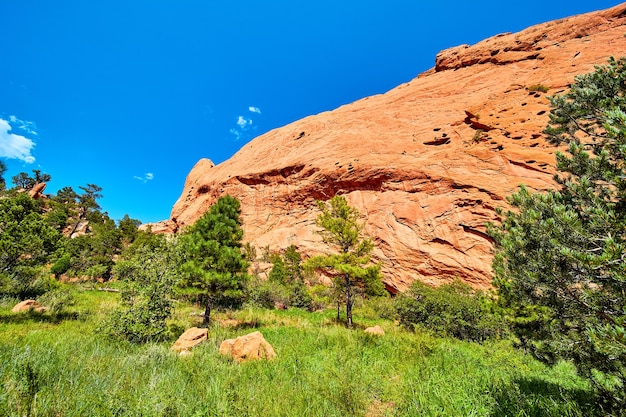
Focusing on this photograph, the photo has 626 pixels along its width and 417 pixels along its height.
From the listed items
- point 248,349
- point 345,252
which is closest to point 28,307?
point 248,349

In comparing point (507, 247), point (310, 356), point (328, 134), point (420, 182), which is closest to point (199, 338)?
point (310, 356)

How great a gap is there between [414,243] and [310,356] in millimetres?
20084

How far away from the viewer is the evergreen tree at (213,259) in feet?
40.4

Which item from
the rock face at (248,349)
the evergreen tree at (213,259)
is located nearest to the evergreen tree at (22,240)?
the evergreen tree at (213,259)

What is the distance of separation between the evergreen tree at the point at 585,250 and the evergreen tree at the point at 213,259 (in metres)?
11.0

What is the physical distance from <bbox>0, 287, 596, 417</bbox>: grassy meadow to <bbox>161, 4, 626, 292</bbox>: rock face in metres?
17.1

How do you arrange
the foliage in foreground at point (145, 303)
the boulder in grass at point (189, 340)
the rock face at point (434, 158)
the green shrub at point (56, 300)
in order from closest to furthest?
the boulder in grass at point (189, 340) < the foliage in foreground at point (145, 303) < the green shrub at point (56, 300) < the rock face at point (434, 158)

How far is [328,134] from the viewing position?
137 ft

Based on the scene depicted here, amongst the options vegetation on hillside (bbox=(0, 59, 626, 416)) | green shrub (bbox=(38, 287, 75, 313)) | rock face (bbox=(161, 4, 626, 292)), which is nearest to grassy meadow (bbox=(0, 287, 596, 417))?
vegetation on hillside (bbox=(0, 59, 626, 416))

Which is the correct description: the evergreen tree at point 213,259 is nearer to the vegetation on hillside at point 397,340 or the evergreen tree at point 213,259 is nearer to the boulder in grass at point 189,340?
the vegetation on hillside at point 397,340

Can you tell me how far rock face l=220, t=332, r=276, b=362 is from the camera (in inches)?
283

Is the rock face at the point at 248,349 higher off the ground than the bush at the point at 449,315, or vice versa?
the rock face at the point at 248,349

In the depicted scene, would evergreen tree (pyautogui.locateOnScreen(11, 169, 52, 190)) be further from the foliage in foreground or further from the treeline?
the foliage in foreground

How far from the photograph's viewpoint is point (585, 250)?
10.7 feet
